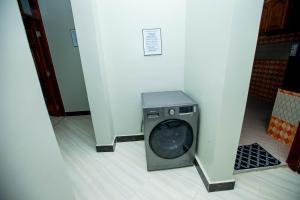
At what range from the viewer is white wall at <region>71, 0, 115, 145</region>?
1566mm

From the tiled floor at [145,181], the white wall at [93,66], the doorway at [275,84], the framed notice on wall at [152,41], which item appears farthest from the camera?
the doorway at [275,84]

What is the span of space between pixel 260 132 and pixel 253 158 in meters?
0.81

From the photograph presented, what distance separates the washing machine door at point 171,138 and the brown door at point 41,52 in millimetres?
2687

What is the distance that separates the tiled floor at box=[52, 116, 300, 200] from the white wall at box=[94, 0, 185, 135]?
0.53m

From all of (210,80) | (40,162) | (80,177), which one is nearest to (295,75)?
(210,80)

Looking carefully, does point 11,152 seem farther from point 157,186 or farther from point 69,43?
point 69,43

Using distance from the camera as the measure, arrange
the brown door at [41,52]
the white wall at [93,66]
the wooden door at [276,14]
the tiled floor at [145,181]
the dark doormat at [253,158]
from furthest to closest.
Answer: the wooden door at [276,14]
the brown door at [41,52]
the dark doormat at [253,158]
the white wall at [93,66]
the tiled floor at [145,181]

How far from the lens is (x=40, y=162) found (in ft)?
2.06

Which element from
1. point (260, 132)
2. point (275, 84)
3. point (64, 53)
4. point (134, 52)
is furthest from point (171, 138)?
point (275, 84)

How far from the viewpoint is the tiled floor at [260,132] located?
195cm

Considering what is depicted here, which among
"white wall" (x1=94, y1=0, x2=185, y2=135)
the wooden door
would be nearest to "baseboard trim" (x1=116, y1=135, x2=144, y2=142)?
"white wall" (x1=94, y1=0, x2=185, y2=135)

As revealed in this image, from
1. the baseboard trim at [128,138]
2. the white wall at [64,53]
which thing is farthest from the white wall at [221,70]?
the white wall at [64,53]

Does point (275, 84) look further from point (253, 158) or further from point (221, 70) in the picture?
point (221, 70)

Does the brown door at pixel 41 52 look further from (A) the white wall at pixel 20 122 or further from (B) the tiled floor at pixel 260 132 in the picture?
(B) the tiled floor at pixel 260 132
